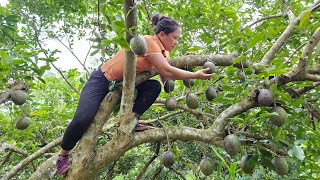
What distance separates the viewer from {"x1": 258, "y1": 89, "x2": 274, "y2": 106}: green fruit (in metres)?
1.86

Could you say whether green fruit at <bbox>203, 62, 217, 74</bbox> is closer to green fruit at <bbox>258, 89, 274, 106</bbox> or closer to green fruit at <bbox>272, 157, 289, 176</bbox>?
green fruit at <bbox>258, 89, 274, 106</bbox>

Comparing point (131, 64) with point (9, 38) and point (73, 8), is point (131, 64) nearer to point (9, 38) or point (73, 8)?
point (9, 38)

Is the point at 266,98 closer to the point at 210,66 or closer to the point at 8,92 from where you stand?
the point at 210,66

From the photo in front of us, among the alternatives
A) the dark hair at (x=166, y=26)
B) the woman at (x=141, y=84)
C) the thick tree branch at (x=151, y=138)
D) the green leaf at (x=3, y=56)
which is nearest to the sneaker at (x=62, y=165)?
the woman at (x=141, y=84)

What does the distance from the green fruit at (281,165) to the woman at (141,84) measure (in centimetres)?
66

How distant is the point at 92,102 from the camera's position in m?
2.20

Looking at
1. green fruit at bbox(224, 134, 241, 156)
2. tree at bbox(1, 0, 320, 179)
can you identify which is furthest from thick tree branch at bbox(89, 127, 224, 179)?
green fruit at bbox(224, 134, 241, 156)

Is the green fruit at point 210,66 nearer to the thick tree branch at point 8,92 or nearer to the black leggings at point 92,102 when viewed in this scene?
the black leggings at point 92,102

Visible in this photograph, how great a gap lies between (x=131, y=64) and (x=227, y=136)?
719 mm

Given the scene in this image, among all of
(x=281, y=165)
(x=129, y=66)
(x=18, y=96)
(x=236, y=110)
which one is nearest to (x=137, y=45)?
(x=129, y=66)

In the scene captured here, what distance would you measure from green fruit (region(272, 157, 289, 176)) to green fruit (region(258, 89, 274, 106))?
0.33 metres

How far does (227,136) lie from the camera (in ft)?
6.54

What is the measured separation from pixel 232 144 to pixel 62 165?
1.07 metres

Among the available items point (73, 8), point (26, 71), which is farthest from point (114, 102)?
point (73, 8)
